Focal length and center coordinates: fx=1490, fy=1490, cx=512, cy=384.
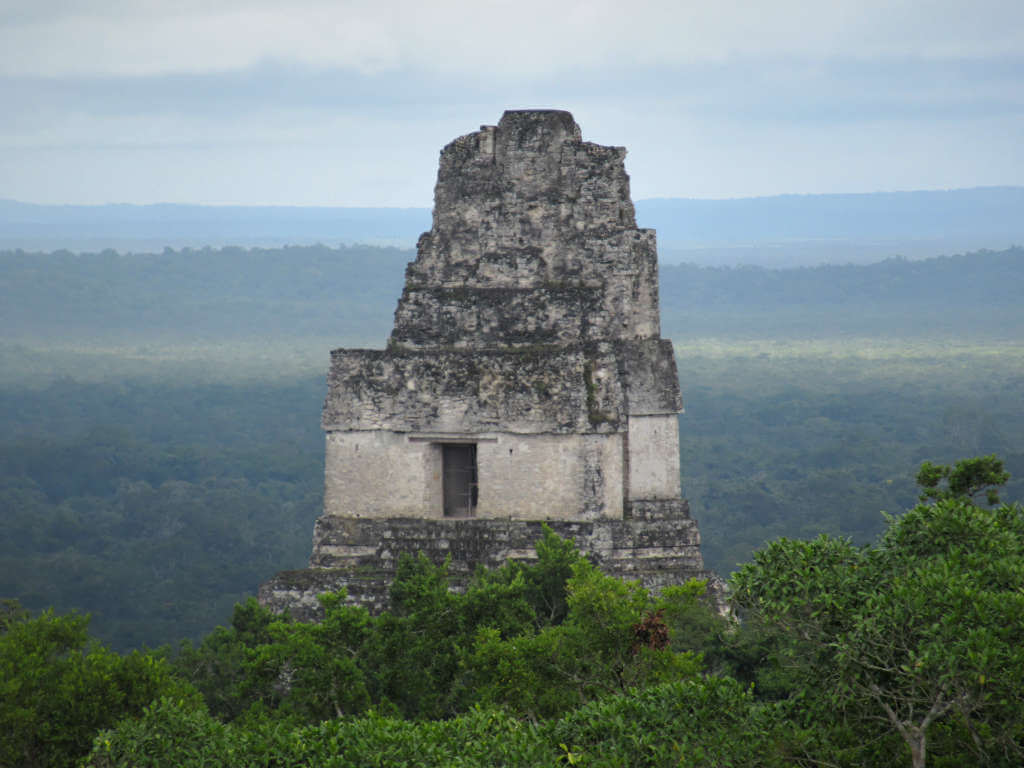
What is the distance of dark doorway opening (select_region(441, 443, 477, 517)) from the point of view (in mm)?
15102

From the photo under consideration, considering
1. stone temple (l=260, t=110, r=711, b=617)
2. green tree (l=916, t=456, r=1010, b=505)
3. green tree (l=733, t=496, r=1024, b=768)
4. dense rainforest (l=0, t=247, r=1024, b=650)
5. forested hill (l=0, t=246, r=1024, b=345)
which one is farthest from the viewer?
forested hill (l=0, t=246, r=1024, b=345)

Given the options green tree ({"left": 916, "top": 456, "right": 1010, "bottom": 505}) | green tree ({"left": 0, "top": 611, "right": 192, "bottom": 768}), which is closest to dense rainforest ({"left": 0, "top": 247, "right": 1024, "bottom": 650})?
green tree ({"left": 916, "top": 456, "right": 1010, "bottom": 505})

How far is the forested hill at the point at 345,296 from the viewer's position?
369 feet

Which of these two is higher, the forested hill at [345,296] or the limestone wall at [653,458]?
the forested hill at [345,296]

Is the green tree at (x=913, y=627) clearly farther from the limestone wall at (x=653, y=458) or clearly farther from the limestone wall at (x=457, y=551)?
the limestone wall at (x=653, y=458)

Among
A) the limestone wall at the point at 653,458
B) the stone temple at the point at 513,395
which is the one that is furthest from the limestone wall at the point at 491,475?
the limestone wall at the point at 653,458

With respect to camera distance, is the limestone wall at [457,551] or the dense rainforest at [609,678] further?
the limestone wall at [457,551]

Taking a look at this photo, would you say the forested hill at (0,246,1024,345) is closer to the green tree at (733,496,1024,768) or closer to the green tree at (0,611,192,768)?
the green tree at (0,611,192,768)

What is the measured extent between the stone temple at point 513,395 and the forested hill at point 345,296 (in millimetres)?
88477

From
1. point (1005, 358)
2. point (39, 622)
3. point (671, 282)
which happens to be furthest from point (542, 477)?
point (671, 282)

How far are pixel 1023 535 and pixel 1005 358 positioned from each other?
86.5 m

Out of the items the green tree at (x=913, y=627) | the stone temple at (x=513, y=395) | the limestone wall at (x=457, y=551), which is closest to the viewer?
the green tree at (x=913, y=627)

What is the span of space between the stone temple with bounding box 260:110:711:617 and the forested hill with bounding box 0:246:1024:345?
8848cm

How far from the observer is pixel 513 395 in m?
14.4
